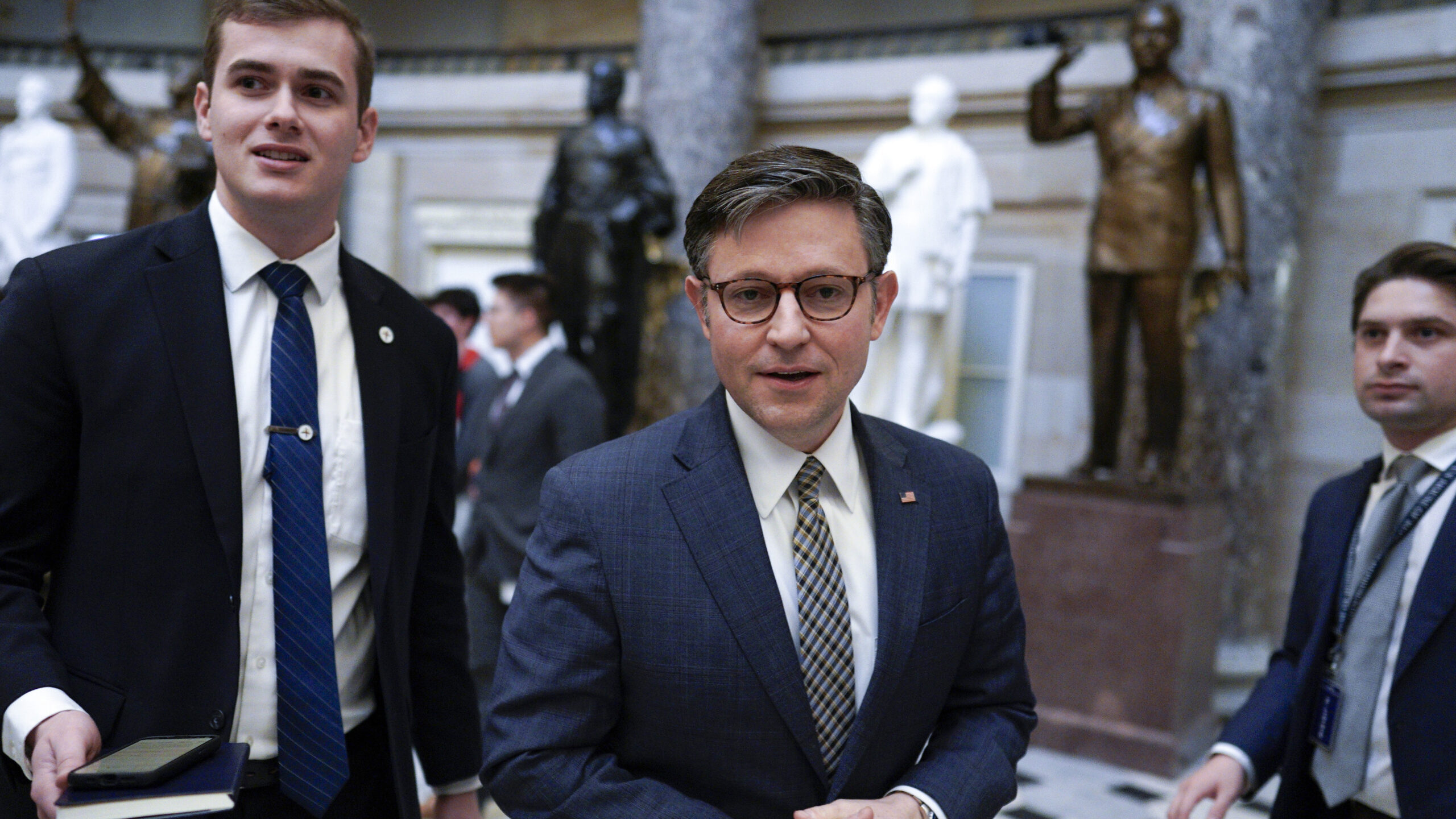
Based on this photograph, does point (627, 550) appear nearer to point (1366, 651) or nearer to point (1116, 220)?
point (1366, 651)

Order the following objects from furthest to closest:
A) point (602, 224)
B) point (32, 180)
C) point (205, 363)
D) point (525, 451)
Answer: point (32, 180), point (602, 224), point (525, 451), point (205, 363)

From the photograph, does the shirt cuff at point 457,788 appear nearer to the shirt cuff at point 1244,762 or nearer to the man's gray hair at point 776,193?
the man's gray hair at point 776,193

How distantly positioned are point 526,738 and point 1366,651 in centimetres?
169

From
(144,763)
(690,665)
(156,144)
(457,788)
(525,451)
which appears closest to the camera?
(144,763)

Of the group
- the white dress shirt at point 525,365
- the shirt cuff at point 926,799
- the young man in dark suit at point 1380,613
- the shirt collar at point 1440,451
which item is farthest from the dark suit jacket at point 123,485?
the white dress shirt at point 525,365

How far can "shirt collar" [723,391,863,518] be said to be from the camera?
5.02 feet

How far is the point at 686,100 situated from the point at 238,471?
7.53 metres

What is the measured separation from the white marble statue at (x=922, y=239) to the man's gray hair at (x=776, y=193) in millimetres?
4824

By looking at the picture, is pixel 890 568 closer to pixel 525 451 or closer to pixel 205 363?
pixel 205 363

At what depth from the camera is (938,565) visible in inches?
60.2

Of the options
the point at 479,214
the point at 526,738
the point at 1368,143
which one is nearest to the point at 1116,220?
the point at 1368,143

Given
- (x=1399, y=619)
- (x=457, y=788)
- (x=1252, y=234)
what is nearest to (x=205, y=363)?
(x=457, y=788)

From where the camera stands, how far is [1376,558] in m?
2.23

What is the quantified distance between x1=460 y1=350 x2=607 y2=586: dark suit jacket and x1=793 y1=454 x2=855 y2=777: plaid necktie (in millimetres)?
2983
